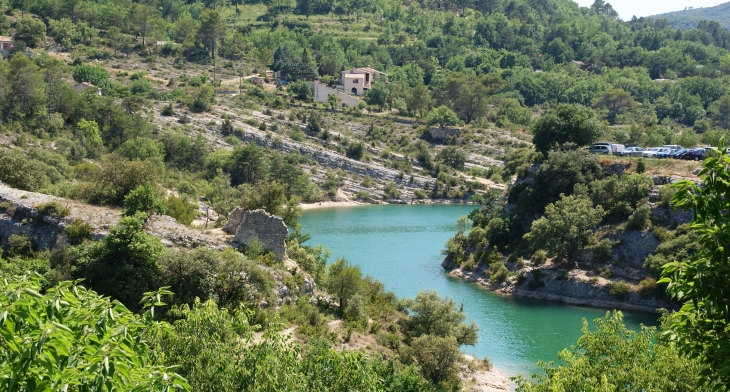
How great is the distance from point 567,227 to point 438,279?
34.1 ft

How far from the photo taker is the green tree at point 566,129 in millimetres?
58906

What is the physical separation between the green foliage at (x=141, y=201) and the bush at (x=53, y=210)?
2486mm

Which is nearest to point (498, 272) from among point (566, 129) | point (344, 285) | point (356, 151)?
point (566, 129)

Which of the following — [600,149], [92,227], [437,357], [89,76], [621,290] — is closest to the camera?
[92,227]

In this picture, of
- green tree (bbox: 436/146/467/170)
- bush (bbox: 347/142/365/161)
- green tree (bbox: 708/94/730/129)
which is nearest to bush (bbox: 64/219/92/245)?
bush (bbox: 347/142/365/161)

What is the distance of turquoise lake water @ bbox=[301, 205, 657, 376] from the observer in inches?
1500

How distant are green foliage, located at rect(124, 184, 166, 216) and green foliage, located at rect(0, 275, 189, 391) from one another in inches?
867

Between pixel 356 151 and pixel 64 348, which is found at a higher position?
pixel 64 348

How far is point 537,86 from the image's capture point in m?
131

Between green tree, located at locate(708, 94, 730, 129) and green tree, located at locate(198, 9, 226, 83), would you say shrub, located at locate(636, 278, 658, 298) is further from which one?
green tree, located at locate(198, 9, 226, 83)

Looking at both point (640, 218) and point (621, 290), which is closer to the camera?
point (621, 290)

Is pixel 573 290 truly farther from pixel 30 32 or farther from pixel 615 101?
pixel 30 32

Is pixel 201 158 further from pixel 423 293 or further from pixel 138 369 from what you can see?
pixel 138 369

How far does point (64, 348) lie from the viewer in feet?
25.5
